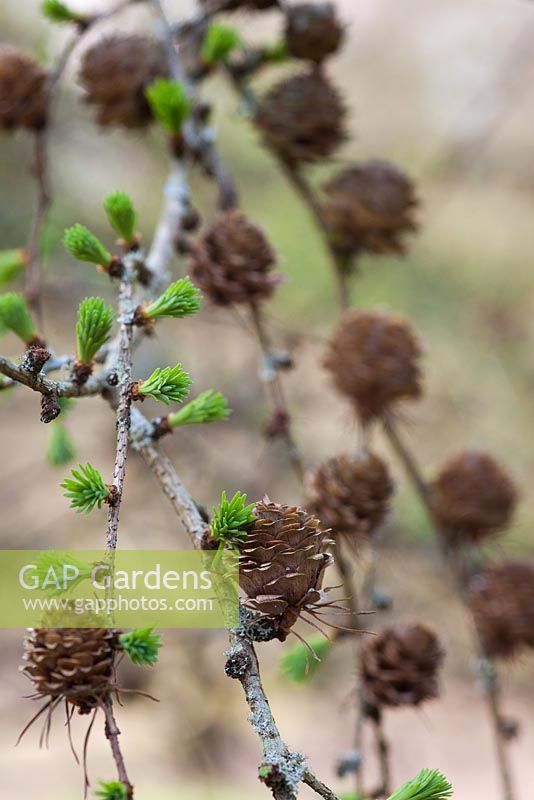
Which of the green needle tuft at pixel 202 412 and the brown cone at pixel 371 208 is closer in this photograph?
the green needle tuft at pixel 202 412

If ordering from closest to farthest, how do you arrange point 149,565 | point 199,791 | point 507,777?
point 149,565 < point 507,777 < point 199,791

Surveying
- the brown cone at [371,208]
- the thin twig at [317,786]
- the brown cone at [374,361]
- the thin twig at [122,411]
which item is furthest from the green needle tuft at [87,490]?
the brown cone at [371,208]

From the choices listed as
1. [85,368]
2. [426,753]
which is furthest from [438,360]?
[85,368]

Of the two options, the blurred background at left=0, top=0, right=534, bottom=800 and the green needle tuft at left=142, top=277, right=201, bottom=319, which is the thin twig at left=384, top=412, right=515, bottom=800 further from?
the blurred background at left=0, top=0, right=534, bottom=800

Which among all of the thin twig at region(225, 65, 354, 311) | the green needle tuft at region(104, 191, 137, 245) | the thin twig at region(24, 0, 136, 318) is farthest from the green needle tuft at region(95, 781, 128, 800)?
the thin twig at region(225, 65, 354, 311)

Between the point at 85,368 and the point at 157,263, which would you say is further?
the point at 157,263

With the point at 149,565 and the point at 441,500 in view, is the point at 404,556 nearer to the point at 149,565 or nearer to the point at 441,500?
the point at 441,500

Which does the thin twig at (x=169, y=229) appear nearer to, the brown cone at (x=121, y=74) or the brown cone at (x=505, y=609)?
the brown cone at (x=121, y=74)
